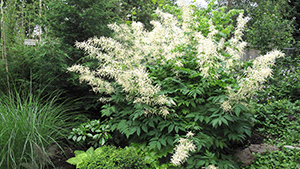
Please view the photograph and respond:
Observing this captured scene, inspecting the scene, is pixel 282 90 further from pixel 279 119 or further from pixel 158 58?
pixel 158 58

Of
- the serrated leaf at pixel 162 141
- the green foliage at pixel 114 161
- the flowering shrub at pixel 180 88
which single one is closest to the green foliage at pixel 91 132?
the flowering shrub at pixel 180 88

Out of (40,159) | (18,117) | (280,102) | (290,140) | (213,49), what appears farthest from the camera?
(280,102)

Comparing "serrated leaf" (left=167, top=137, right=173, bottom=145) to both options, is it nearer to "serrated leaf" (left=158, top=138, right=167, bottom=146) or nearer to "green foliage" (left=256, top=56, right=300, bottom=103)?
"serrated leaf" (left=158, top=138, right=167, bottom=146)

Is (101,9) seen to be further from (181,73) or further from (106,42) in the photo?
(181,73)

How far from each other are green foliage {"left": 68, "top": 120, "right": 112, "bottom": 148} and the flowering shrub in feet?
0.72

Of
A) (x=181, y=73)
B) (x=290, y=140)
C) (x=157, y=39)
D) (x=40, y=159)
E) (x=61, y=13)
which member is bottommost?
(x=40, y=159)

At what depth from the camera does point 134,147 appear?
3004mm

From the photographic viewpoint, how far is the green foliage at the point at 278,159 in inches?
116

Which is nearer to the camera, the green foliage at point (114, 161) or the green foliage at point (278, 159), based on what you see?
the green foliage at point (114, 161)

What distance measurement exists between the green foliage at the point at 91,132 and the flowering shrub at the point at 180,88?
221 millimetres

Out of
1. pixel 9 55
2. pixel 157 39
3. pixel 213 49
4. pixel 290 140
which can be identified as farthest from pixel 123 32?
pixel 290 140

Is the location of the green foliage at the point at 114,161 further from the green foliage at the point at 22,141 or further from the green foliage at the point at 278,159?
the green foliage at the point at 278,159

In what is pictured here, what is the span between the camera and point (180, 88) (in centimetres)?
294

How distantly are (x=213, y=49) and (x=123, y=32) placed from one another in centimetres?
163
